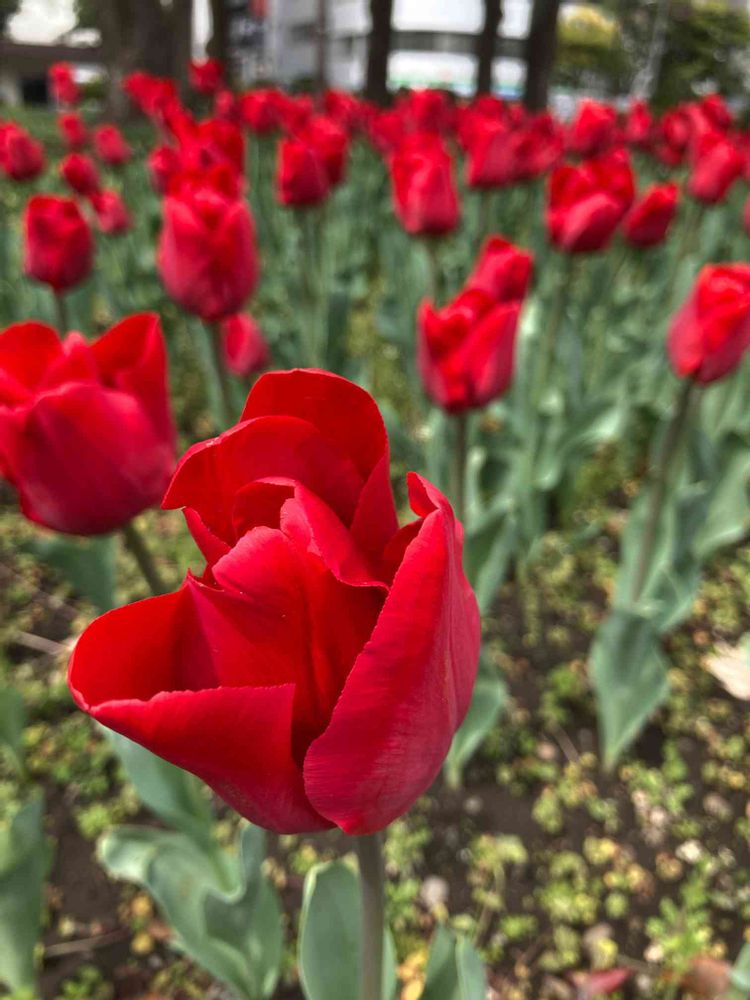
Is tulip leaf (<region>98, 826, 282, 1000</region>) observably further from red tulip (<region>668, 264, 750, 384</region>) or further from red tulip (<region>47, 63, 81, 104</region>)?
red tulip (<region>47, 63, 81, 104</region>)

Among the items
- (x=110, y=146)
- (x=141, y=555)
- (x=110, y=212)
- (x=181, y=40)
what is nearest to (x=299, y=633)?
(x=141, y=555)

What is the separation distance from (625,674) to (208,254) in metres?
0.98

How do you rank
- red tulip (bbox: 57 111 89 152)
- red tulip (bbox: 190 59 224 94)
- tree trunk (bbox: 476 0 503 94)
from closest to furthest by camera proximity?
red tulip (bbox: 57 111 89 152) → red tulip (bbox: 190 59 224 94) → tree trunk (bbox: 476 0 503 94)

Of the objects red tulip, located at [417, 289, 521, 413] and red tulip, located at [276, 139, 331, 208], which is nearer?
red tulip, located at [417, 289, 521, 413]

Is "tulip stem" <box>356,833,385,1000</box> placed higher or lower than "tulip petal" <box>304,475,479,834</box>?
lower

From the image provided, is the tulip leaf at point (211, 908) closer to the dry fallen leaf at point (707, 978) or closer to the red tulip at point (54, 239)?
the dry fallen leaf at point (707, 978)

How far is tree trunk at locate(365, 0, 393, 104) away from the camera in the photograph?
827 centimetres

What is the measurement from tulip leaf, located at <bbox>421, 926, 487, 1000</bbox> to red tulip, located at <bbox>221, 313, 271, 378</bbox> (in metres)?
1.33

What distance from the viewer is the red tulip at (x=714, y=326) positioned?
114cm

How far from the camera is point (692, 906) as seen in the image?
48.6 inches

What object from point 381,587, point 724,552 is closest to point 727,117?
point 724,552

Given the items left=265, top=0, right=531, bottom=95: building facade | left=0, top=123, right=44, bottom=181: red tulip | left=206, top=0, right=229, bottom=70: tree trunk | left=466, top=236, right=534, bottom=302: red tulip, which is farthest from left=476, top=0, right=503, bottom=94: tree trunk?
left=265, top=0, right=531, bottom=95: building facade

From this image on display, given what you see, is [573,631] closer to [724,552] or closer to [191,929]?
[724,552]

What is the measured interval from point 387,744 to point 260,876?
20.6 inches
